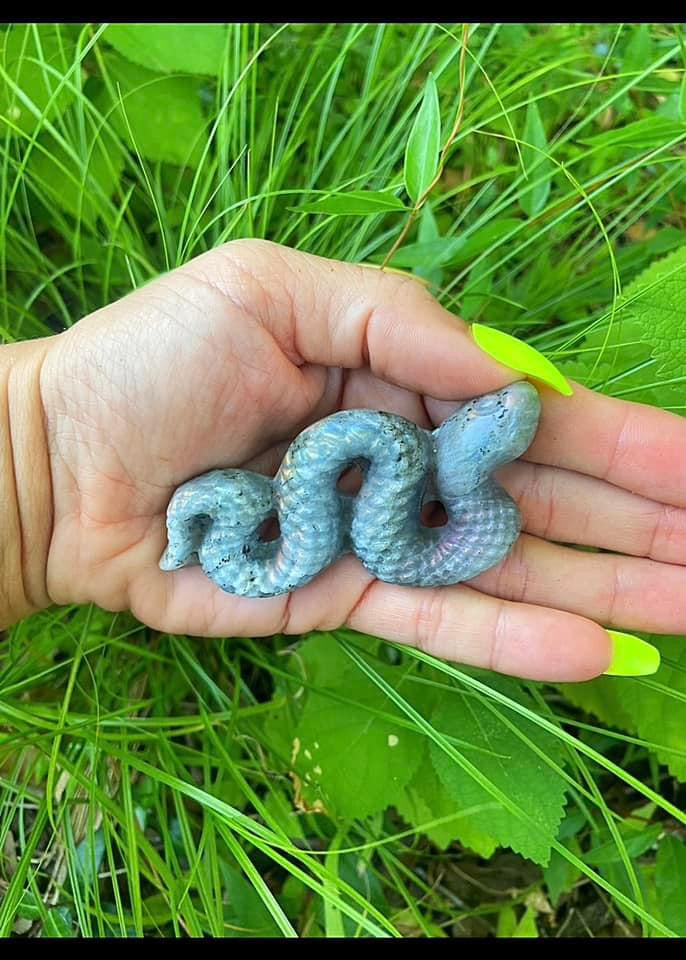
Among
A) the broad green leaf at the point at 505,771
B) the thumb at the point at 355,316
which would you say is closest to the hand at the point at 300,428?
the thumb at the point at 355,316

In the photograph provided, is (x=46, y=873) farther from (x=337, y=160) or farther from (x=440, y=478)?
(x=337, y=160)

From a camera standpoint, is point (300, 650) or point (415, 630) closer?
point (415, 630)

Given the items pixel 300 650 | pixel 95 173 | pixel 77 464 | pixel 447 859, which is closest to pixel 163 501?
pixel 77 464

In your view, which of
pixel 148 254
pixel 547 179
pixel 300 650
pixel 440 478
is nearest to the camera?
pixel 440 478

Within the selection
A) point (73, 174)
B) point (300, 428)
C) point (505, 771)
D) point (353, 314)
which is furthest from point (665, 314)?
point (73, 174)

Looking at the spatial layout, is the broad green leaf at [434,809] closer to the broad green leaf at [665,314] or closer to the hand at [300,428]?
the hand at [300,428]

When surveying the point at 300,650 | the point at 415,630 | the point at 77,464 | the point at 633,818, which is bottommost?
the point at 633,818

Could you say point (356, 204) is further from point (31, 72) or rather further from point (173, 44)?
point (31, 72)

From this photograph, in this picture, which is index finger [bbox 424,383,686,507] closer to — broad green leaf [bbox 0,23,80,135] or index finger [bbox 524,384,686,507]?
index finger [bbox 524,384,686,507]
